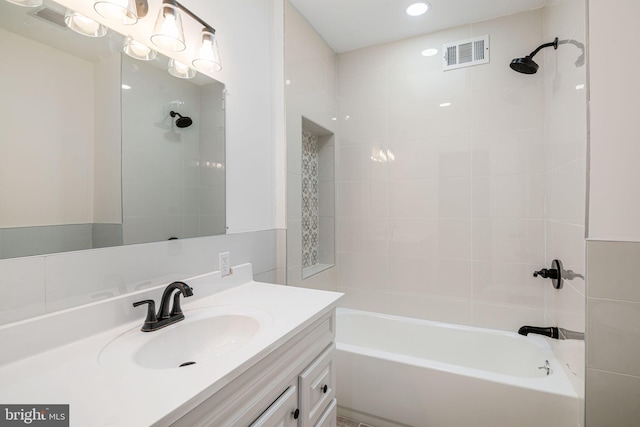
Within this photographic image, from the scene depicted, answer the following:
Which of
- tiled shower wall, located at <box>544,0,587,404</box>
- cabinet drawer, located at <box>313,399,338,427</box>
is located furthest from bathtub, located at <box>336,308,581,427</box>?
cabinet drawer, located at <box>313,399,338,427</box>

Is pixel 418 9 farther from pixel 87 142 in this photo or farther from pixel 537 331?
pixel 537 331

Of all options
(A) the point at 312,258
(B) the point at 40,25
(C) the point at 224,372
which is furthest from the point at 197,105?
(A) the point at 312,258

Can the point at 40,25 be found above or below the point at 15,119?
above

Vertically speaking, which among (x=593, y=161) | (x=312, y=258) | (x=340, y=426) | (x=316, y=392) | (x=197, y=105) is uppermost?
(x=197, y=105)

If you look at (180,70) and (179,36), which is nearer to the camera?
(179,36)

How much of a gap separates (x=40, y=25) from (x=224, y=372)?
1110 millimetres

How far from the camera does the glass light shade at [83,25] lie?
915 mm

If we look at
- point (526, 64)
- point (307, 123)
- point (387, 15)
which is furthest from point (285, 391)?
point (387, 15)

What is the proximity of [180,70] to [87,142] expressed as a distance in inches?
20.8

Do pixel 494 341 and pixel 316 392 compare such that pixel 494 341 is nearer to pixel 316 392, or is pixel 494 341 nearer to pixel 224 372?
pixel 316 392

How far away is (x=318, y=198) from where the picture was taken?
8.73 ft

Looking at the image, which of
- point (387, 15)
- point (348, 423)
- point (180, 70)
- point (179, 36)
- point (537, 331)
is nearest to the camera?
point (179, 36)

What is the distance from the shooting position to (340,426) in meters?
1.71

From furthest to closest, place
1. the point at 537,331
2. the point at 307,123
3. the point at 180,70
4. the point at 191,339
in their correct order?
the point at 307,123, the point at 537,331, the point at 180,70, the point at 191,339
